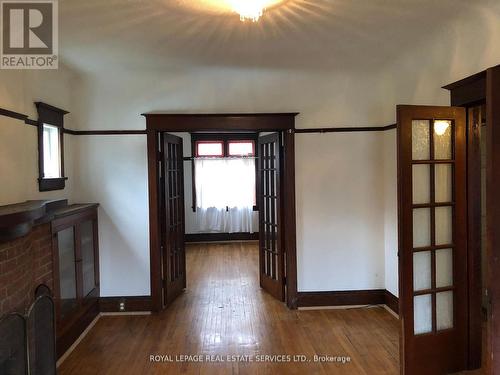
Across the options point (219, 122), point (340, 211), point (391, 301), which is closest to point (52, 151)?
point (219, 122)

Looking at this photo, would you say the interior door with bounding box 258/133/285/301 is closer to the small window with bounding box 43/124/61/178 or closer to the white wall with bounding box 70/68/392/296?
the white wall with bounding box 70/68/392/296

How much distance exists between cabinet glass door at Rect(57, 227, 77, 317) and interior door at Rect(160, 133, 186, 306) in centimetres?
101

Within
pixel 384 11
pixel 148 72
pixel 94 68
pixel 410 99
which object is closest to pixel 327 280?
pixel 410 99

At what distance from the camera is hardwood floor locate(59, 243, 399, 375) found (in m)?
2.90

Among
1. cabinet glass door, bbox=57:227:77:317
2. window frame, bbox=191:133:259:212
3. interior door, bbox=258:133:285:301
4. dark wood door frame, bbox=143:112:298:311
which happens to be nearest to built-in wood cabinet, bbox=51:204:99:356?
cabinet glass door, bbox=57:227:77:317

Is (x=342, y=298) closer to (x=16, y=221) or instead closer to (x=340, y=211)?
(x=340, y=211)

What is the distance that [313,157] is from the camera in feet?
13.4

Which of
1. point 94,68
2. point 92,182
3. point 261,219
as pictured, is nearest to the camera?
point 94,68

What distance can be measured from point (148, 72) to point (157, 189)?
51.3 inches

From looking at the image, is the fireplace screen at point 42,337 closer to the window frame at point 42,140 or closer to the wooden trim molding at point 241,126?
the window frame at point 42,140

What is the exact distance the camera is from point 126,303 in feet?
13.2

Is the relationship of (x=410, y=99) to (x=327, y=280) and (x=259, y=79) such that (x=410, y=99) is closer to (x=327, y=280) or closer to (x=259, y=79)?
(x=259, y=79)

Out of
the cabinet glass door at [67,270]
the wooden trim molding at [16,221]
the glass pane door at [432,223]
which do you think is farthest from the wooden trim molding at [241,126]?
the wooden trim molding at [16,221]

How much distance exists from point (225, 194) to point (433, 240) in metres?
5.78
